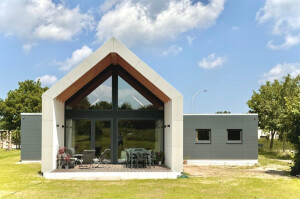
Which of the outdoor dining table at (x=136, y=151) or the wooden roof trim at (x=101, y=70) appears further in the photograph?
the outdoor dining table at (x=136, y=151)

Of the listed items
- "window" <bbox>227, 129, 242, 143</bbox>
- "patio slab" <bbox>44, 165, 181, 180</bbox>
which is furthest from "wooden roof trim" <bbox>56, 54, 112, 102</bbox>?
"window" <bbox>227, 129, 242, 143</bbox>

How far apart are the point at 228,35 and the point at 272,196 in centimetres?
998

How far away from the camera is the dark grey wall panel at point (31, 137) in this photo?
1953 centimetres

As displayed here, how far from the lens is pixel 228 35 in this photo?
17.6 meters

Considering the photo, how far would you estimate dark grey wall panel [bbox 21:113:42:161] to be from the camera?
19531mm

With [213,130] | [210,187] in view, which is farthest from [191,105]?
[210,187]

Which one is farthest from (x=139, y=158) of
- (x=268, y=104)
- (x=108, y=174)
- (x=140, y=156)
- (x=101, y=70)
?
(x=268, y=104)

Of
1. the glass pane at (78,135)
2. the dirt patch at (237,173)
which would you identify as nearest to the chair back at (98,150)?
the glass pane at (78,135)

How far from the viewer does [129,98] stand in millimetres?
16516

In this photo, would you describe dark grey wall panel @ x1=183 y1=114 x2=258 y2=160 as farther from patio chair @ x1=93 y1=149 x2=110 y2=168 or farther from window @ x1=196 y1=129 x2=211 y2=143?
patio chair @ x1=93 y1=149 x2=110 y2=168

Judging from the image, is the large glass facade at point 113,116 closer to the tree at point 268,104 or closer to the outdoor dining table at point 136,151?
the outdoor dining table at point 136,151

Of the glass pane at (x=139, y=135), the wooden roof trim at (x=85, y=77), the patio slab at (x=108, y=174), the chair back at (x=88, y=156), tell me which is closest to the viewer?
the patio slab at (x=108, y=174)

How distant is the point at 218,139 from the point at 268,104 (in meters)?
12.5

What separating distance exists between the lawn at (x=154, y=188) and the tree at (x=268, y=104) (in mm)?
16364
